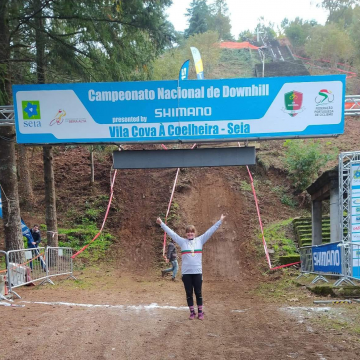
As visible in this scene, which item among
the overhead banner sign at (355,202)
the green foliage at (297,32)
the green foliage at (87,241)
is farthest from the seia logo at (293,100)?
the green foliage at (297,32)

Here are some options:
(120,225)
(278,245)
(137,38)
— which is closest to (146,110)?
(137,38)

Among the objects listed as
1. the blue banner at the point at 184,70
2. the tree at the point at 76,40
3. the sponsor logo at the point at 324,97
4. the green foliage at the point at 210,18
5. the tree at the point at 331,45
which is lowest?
the sponsor logo at the point at 324,97

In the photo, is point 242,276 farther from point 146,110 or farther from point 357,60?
point 357,60

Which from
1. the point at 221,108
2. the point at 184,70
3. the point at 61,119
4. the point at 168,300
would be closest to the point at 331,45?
the point at 184,70

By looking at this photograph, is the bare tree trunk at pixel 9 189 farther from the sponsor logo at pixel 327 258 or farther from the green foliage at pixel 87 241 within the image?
the sponsor logo at pixel 327 258

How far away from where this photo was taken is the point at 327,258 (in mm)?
12086

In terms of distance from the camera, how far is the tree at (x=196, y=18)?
231 ft

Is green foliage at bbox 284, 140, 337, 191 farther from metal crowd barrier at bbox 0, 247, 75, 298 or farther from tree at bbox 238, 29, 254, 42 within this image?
tree at bbox 238, 29, 254, 42

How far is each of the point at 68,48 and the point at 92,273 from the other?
28.8 feet

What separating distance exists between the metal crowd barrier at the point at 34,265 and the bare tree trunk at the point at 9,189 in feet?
1.93

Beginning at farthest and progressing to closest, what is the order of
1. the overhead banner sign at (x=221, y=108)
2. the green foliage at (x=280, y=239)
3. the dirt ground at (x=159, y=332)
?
the green foliage at (x=280, y=239)
the overhead banner sign at (x=221, y=108)
the dirt ground at (x=159, y=332)

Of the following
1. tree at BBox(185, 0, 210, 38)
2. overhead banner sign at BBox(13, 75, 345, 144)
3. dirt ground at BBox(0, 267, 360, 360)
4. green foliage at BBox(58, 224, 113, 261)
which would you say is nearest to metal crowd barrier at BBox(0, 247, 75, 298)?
dirt ground at BBox(0, 267, 360, 360)

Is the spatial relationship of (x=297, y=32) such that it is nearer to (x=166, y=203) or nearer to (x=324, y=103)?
(x=166, y=203)

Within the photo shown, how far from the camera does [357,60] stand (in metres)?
47.2
